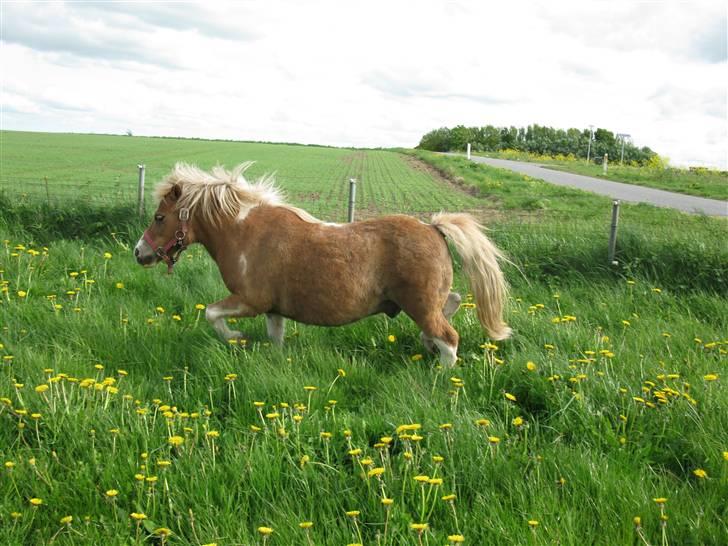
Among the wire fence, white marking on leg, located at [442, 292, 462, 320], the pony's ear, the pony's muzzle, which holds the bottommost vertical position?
white marking on leg, located at [442, 292, 462, 320]

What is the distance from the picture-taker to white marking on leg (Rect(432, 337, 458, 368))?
585 cm

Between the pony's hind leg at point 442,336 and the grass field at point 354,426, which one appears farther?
the pony's hind leg at point 442,336

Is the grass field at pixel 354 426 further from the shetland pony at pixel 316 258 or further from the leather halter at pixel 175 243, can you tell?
the leather halter at pixel 175 243

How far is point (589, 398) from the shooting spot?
4980mm

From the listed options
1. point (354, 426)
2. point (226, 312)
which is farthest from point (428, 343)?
point (226, 312)

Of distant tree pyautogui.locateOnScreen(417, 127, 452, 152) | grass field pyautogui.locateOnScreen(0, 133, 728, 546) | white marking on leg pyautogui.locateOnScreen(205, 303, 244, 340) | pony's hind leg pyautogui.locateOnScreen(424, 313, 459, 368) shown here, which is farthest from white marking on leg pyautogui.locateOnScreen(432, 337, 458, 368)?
distant tree pyautogui.locateOnScreen(417, 127, 452, 152)

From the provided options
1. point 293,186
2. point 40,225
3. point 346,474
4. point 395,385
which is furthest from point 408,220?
point 293,186

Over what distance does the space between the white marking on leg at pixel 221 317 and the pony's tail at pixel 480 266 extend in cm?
198

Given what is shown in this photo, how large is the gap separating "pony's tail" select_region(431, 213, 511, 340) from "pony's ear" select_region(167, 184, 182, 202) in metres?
2.43

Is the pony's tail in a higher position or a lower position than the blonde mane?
lower

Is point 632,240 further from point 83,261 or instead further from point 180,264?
point 83,261

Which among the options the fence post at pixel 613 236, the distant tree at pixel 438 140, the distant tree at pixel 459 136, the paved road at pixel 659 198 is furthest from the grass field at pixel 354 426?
the distant tree at pixel 438 140

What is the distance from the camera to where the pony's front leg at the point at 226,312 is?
19.9 feet

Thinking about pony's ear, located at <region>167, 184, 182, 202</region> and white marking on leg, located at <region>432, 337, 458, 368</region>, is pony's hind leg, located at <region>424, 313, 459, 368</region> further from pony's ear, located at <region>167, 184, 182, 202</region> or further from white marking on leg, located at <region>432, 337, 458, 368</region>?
pony's ear, located at <region>167, 184, 182, 202</region>
